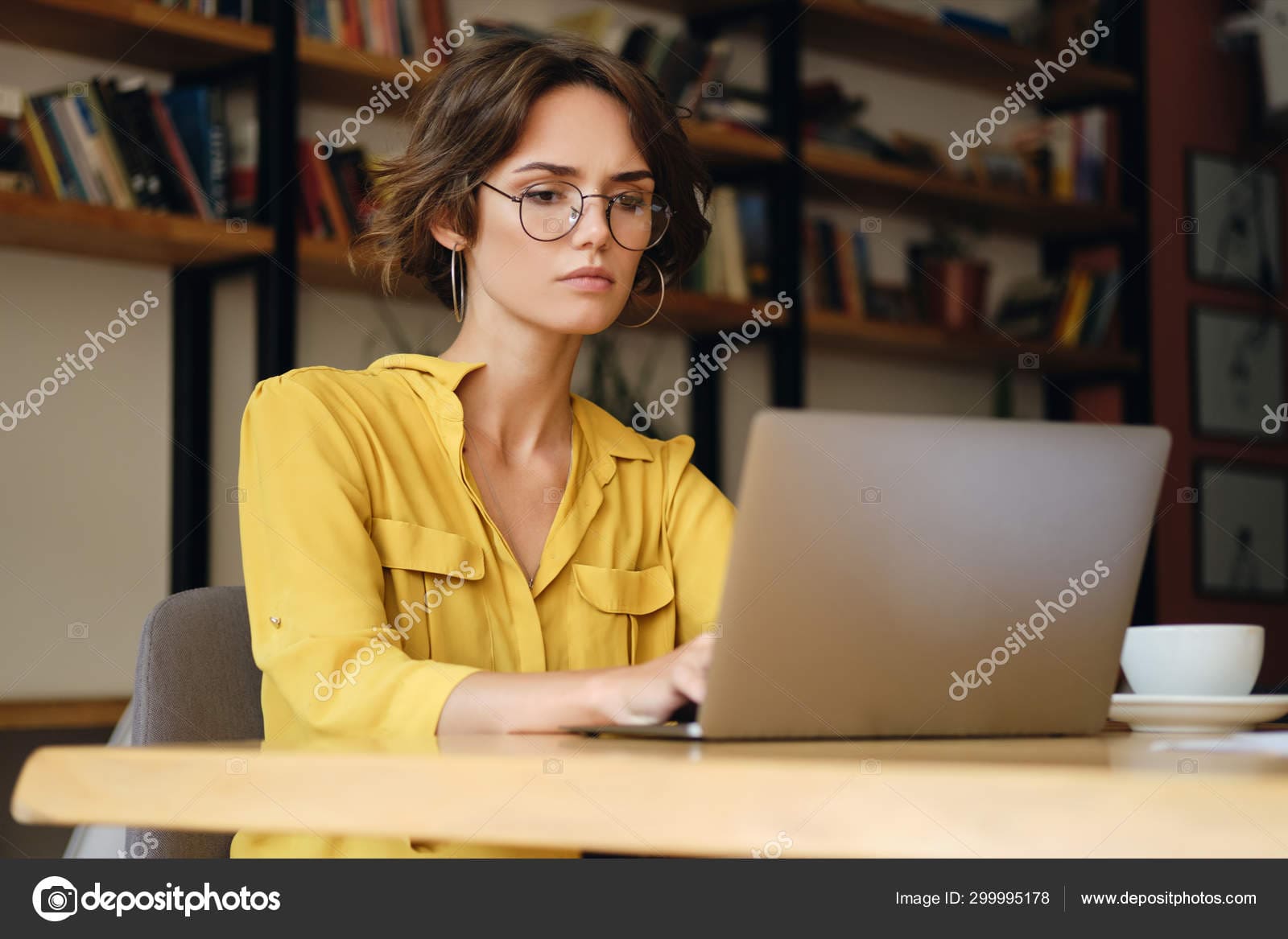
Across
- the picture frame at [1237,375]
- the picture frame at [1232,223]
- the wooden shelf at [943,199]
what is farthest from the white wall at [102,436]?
the picture frame at [1232,223]

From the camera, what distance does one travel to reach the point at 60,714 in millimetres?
2701

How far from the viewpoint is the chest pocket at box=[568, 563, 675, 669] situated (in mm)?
1492

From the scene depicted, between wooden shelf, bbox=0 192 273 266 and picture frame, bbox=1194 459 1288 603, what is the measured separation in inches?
127

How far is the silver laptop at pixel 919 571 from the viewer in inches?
30.3

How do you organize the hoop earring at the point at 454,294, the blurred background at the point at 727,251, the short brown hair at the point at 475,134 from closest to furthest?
the short brown hair at the point at 475,134 < the hoop earring at the point at 454,294 < the blurred background at the point at 727,251

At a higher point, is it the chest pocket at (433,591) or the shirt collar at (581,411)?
the shirt collar at (581,411)

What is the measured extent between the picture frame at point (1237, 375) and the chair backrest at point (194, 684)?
4.07 metres

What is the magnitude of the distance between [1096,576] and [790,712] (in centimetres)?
22

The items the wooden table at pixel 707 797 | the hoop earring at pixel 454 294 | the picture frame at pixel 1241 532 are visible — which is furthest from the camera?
the picture frame at pixel 1241 532

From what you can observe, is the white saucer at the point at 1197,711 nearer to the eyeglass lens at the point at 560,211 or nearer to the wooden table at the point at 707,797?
the wooden table at the point at 707,797

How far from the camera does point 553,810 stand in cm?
65

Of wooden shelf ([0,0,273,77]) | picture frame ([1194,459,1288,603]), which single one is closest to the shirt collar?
wooden shelf ([0,0,273,77])

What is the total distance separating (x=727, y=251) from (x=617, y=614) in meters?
2.28
